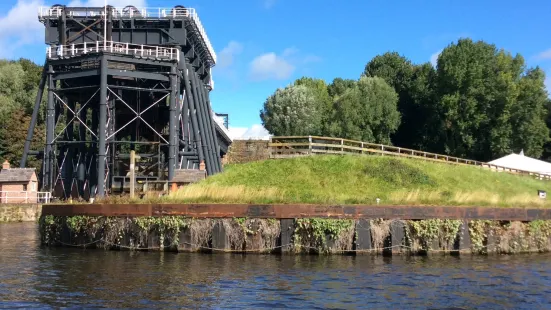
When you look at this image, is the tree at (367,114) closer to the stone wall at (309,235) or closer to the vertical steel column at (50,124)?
the vertical steel column at (50,124)

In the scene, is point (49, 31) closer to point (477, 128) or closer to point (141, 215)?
point (141, 215)

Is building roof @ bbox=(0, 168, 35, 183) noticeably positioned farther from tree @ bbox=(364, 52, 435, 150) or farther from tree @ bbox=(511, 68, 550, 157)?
tree @ bbox=(511, 68, 550, 157)

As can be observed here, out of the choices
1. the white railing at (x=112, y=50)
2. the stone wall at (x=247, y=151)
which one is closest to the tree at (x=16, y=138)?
the white railing at (x=112, y=50)

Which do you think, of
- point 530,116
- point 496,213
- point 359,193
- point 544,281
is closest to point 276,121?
point 530,116

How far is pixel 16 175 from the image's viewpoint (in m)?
51.2

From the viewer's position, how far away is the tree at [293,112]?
78.4 m

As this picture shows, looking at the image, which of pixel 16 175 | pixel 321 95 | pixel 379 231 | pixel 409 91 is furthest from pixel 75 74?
pixel 409 91

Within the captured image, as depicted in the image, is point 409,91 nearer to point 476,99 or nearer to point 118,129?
point 476,99

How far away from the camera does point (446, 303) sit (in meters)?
13.6

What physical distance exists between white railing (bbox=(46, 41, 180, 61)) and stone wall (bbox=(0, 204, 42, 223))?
41.1ft

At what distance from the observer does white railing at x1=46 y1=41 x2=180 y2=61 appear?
1691 inches

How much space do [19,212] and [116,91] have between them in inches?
500

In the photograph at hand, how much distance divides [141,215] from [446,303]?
12.5m

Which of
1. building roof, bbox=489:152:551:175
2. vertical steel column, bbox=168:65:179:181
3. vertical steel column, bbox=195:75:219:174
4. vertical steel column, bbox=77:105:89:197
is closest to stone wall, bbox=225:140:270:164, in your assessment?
vertical steel column, bbox=195:75:219:174
